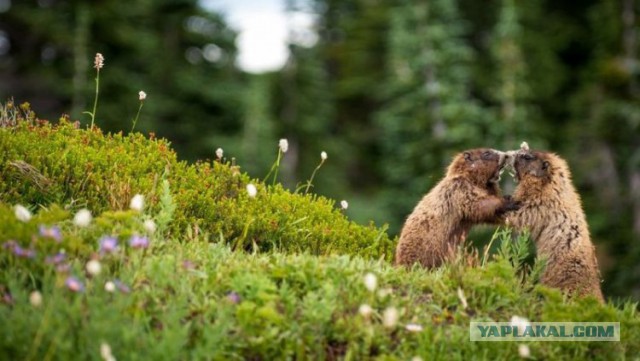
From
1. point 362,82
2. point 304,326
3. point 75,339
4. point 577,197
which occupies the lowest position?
point 75,339

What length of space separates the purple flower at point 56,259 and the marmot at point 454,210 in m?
3.59

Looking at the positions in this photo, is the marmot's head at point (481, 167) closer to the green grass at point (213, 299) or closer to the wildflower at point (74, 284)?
the green grass at point (213, 299)

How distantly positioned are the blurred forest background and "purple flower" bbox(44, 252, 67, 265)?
76.0 ft

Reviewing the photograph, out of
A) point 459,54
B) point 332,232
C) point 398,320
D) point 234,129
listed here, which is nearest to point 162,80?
point 234,129

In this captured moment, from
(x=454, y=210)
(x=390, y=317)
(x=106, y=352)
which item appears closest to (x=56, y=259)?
(x=106, y=352)

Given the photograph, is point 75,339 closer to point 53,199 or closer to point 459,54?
point 53,199

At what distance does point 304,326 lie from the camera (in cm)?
677

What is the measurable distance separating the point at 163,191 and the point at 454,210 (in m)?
2.98

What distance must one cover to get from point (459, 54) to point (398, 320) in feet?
88.6

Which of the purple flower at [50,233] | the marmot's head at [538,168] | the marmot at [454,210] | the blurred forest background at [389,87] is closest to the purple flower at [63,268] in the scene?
the purple flower at [50,233]

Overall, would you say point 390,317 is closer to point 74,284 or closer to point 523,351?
point 523,351

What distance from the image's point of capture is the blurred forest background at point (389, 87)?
32.7 m

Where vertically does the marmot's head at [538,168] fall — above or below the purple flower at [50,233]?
above

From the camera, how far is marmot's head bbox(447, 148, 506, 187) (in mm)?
9977
